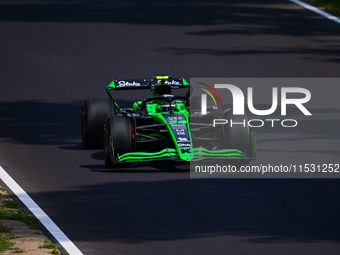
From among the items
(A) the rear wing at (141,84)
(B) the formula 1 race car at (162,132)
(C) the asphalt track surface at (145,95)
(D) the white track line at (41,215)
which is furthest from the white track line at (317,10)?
(D) the white track line at (41,215)

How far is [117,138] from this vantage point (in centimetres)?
1199

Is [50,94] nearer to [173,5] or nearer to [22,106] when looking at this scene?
[22,106]

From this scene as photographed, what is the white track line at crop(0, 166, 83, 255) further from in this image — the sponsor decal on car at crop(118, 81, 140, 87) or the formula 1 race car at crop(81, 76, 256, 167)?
the sponsor decal on car at crop(118, 81, 140, 87)

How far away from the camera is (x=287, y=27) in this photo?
85.8 ft

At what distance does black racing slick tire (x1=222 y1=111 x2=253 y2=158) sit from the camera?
12117 mm

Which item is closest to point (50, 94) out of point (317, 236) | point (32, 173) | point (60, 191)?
point (32, 173)

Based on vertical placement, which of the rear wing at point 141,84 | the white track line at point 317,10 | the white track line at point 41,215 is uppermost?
the white track line at point 317,10

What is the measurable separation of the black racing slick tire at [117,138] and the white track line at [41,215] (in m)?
1.55

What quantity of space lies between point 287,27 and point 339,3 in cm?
321

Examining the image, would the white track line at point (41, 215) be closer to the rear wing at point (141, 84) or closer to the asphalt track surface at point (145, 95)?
the asphalt track surface at point (145, 95)

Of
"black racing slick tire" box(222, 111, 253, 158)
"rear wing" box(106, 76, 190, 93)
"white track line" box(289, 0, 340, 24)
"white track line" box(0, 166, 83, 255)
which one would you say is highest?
"white track line" box(289, 0, 340, 24)

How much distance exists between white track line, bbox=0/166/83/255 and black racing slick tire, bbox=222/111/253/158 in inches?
132

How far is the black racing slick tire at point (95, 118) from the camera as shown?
13.4m

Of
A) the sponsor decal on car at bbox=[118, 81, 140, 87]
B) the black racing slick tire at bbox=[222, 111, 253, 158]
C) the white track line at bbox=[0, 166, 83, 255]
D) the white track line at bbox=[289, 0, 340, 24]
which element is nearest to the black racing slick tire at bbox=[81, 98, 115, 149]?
the sponsor decal on car at bbox=[118, 81, 140, 87]
